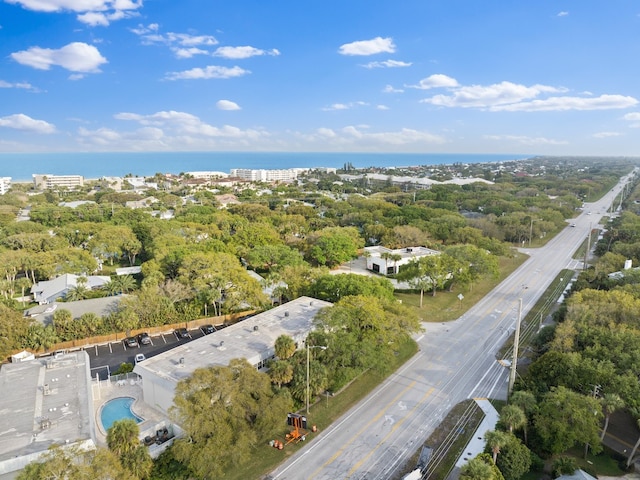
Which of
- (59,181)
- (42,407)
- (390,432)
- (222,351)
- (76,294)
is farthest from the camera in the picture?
(59,181)

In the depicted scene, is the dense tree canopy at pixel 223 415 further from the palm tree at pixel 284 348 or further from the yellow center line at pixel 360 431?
the palm tree at pixel 284 348

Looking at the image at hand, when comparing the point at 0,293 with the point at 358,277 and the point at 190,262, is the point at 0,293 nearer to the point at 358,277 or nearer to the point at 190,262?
the point at 190,262

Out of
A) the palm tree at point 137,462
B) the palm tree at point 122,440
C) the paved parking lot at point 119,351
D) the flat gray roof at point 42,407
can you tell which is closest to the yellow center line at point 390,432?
the palm tree at point 137,462

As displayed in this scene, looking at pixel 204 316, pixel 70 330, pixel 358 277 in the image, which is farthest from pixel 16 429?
pixel 358 277

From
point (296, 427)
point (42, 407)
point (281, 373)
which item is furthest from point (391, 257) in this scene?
point (42, 407)

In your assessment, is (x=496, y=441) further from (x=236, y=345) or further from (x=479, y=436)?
(x=236, y=345)

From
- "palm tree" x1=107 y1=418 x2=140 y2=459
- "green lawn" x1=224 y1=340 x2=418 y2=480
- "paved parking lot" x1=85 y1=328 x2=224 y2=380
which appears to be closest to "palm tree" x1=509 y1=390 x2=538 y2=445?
"green lawn" x1=224 y1=340 x2=418 y2=480
